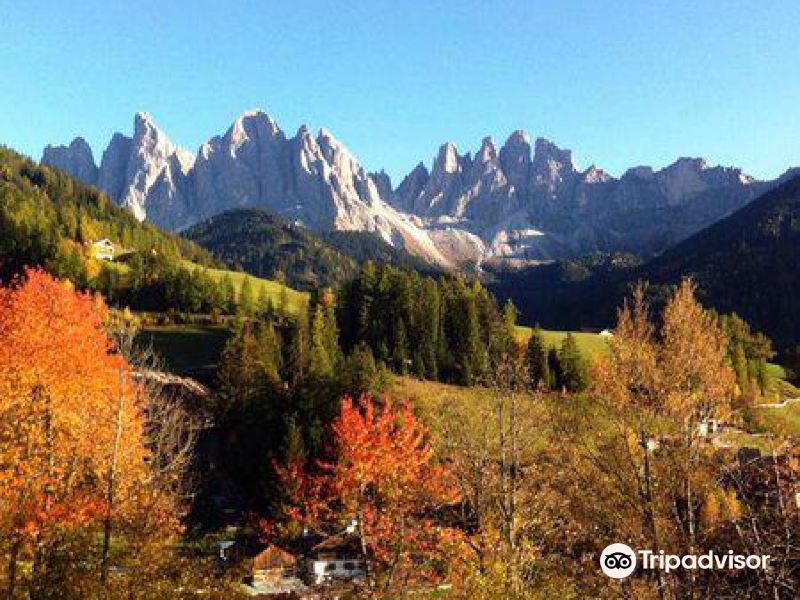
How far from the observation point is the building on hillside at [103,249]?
139m

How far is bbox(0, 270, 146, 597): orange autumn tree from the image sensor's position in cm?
2392

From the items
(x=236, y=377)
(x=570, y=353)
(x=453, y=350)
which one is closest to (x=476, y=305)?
(x=453, y=350)

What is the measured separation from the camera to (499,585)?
626 inches

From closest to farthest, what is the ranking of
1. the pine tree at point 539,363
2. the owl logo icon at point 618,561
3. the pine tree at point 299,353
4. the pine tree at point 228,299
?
the owl logo icon at point 618,561
the pine tree at point 299,353
the pine tree at point 539,363
the pine tree at point 228,299

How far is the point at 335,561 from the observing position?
167 feet

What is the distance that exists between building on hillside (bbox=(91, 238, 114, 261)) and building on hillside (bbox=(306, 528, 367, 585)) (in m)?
106

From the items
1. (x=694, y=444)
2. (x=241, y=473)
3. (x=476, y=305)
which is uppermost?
(x=476, y=305)

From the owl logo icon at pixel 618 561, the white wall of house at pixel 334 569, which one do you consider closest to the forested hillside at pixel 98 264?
the white wall of house at pixel 334 569

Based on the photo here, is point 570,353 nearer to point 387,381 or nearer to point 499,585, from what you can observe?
point 387,381

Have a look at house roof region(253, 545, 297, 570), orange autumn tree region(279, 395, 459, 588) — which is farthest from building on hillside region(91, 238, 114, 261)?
house roof region(253, 545, 297, 570)

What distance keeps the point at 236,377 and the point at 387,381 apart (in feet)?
54.7

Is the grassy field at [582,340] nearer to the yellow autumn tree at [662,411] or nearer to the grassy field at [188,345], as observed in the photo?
the grassy field at [188,345]

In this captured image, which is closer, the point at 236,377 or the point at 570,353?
the point at 236,377

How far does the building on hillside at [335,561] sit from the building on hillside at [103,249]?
10602 cm
